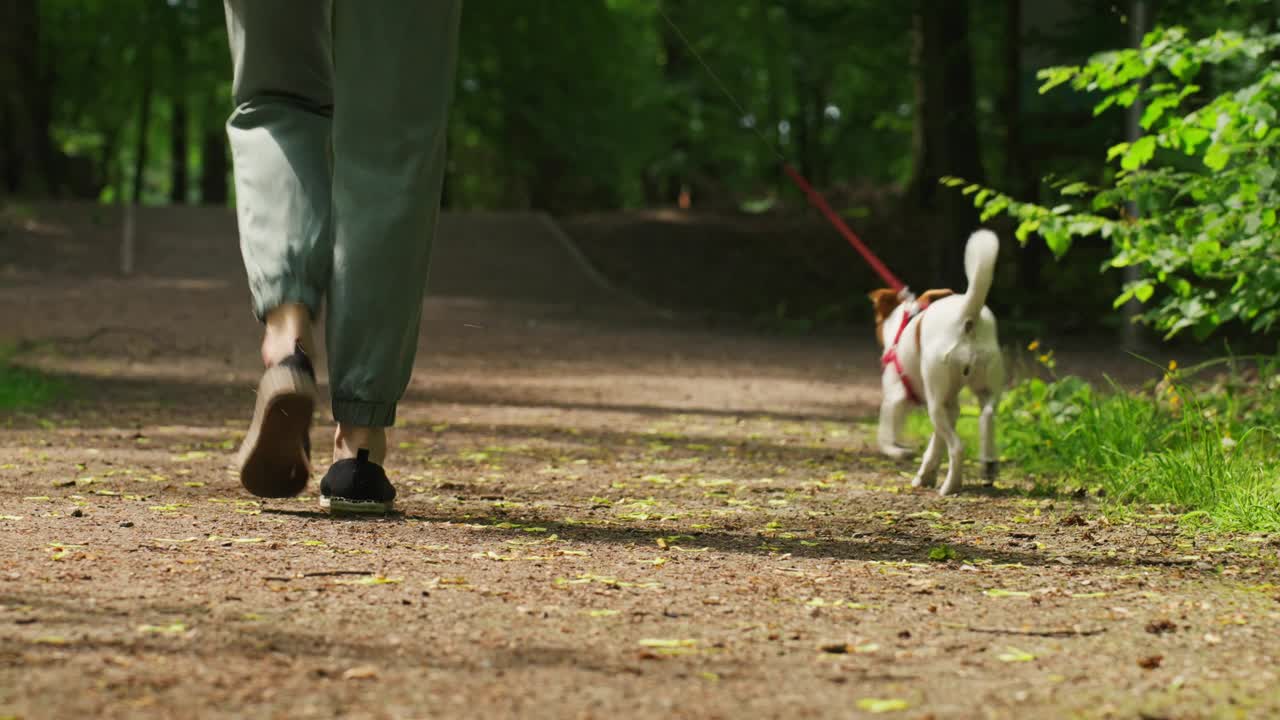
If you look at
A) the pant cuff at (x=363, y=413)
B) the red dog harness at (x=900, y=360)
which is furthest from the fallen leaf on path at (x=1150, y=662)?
the red dog harness at (x=900, y=360)

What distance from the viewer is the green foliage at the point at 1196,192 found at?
579 cm

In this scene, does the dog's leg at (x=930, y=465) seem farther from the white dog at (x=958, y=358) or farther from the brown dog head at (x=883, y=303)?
the brown dog head at (x=883, y=303)

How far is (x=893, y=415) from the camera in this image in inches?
261

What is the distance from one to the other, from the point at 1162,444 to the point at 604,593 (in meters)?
3.40

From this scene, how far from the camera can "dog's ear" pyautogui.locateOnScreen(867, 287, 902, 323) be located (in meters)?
6.78

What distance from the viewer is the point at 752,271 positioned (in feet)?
78.7

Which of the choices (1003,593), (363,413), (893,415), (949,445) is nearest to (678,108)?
(893,415)

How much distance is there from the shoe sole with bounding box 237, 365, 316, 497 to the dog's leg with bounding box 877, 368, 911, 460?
315cm

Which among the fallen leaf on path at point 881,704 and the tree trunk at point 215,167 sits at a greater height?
the tree trunk at point 215,167

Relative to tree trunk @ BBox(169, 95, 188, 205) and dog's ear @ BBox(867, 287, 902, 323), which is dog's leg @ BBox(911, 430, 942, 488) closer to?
dog's ear @ BBox(867, 287, 902, 323)

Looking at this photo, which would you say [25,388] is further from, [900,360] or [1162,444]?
[1162,444]

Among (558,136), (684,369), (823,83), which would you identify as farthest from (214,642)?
(823,83)

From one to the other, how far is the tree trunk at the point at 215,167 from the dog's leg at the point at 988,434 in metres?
33.9

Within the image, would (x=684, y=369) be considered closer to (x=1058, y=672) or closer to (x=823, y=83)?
(x=1058, y=672)
